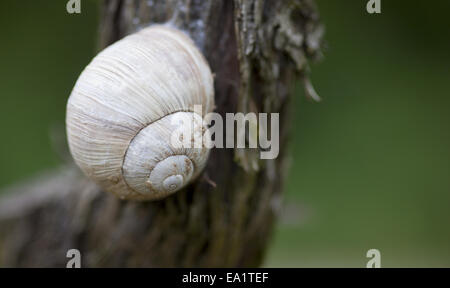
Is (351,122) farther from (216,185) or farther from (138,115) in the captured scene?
(138,115)

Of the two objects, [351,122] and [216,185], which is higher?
[351,122]

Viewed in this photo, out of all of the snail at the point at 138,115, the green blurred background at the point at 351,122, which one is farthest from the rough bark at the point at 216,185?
the green blurred background at the point at 351,122

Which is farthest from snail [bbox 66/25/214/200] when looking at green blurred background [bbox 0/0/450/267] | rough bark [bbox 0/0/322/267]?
green blurred background [bbox 0/0/450/267]

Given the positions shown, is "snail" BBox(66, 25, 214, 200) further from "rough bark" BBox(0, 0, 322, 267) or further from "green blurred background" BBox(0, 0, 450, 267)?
"green blurred background" BBox(0, 0, 450, 267)

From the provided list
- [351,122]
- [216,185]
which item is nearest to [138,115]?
[216,185]

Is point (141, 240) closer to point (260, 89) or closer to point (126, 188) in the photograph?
point (126, 188)

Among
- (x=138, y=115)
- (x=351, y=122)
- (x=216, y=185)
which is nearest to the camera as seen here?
(x=138, y=115)
